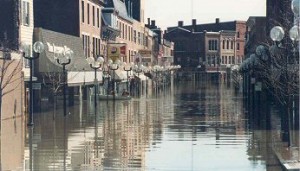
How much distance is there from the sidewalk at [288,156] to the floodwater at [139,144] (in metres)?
0.27

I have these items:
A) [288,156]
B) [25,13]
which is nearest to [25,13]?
[25,13]

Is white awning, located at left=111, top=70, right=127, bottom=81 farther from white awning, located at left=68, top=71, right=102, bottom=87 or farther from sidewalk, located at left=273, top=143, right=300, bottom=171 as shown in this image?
sidewalk, located at left=273, top=143, right=300, bottom=171

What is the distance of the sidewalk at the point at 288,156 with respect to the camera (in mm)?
17922

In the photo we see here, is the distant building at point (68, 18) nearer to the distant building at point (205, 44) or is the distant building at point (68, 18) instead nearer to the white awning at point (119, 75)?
the white awning at point (119, 75)

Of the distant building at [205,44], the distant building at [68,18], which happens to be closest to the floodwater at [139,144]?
the distant building at [68,18]

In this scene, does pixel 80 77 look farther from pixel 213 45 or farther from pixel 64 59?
pixel 213 45

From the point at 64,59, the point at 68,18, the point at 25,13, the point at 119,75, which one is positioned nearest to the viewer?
the point at 64,59

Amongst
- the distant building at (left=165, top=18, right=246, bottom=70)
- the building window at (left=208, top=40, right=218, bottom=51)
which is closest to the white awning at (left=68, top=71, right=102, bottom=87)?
the distant building at (left=165, top=18, right=246, bottom=70)

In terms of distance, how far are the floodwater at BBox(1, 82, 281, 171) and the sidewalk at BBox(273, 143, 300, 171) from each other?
270 millimetres

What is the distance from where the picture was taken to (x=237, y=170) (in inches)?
719

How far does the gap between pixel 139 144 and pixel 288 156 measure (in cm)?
617

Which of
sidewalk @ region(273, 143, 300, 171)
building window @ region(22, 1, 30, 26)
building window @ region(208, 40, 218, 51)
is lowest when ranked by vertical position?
sidewalk @ region(273, 143, 300, 171)

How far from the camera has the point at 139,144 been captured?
80.0 ft

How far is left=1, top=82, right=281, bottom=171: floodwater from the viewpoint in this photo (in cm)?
1936
